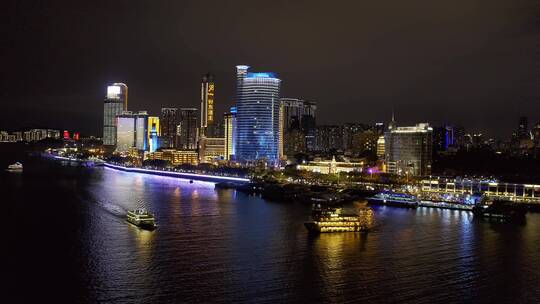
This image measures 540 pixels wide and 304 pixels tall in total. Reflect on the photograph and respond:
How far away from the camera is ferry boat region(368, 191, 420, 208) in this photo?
70.6 feet

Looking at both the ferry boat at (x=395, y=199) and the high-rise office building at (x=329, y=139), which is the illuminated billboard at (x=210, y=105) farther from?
the ferry boat at (x=395, y=199)

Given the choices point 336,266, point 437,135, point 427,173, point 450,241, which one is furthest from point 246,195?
point 437,135

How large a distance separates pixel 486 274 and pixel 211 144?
44839mm

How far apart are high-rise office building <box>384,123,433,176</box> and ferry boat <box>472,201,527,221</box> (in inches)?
521

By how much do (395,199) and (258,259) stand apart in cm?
1216

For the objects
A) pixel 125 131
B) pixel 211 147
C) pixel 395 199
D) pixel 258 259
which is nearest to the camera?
pixel 258 259

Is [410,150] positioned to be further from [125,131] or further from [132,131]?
[125,131]

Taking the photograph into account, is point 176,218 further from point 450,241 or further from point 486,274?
point 486,274

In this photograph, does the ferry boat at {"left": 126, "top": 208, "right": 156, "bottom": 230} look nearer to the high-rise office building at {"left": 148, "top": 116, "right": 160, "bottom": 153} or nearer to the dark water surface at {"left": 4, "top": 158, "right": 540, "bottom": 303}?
the dark water surface at {"left": 4, "top": 158, "right": 540, "bottom": 303}

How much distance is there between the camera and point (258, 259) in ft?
37.1

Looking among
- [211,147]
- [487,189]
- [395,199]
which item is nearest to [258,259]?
[395,199]

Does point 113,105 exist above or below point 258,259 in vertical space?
above

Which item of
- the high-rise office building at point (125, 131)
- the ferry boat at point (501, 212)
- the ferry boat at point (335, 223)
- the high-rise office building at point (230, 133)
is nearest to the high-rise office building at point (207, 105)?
the high-rise office building at point (230, 133)

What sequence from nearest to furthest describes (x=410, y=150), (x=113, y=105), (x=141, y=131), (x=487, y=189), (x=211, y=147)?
1. (x=487, y=189)
2. (x=410, y=150)
3. (x=211, y=147)
4. (x=141, y=131)
5. (x=113, y=105)
